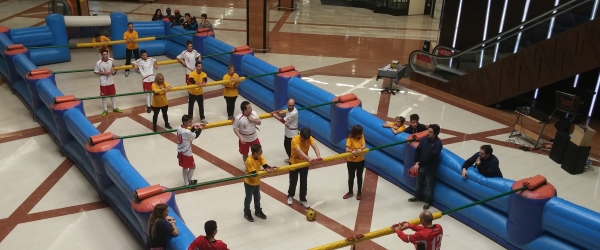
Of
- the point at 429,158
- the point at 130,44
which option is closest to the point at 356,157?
the point at 429,158

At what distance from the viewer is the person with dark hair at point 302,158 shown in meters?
7.89

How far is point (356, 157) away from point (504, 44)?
6043 mm

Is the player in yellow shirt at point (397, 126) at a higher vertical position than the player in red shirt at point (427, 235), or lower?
higher

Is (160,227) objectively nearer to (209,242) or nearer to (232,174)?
(209,242)

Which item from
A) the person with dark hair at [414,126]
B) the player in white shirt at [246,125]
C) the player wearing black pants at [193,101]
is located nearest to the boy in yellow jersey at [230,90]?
the player wearing black pants at [193,101]

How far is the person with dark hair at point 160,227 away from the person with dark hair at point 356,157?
9.76 ft

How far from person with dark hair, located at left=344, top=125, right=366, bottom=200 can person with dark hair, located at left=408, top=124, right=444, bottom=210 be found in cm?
83

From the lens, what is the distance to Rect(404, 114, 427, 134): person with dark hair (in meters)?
8.64

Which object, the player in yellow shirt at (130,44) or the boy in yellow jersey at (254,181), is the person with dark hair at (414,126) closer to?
the boy in yellow jersey at (254,181)

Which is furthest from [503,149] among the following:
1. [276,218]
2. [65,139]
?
[65,139]

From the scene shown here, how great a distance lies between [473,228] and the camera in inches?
316

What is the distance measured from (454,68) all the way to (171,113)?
23.0ft

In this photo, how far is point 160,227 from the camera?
6.13 m

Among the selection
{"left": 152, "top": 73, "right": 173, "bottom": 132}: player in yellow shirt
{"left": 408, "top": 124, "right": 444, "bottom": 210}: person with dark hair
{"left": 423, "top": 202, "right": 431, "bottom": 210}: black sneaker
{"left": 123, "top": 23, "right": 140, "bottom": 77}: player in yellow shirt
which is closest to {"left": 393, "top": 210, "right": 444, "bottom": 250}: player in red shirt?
{"left": 408, "top": 124, "right": 444, "bottom": 210}: person with dark hair
